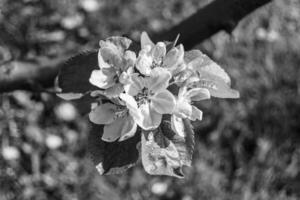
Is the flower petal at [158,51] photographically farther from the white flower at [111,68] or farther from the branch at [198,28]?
the branch at [198,28]

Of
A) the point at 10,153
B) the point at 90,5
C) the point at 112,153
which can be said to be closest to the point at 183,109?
the point at 112,153

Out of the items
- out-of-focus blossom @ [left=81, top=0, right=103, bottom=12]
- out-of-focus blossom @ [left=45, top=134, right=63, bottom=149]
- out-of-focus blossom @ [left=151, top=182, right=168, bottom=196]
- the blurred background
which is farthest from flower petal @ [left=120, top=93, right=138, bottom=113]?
out-of-focus blossom @ [left=81, top=0, right=103, bottom=12]

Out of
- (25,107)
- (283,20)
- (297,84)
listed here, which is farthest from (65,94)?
(283,20)

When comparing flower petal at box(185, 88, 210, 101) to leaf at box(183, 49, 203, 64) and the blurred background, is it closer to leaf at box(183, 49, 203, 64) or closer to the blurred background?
leaf at box(183, 49, 203, 64)

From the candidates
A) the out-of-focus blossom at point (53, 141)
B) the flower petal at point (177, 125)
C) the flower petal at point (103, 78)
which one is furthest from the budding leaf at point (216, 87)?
the out-of-focus blossom at point (53, 141)

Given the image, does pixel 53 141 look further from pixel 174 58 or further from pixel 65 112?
pixel 174 58

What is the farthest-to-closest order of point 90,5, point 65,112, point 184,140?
1. point 90,5
2. point 65,112
3. point 184,140

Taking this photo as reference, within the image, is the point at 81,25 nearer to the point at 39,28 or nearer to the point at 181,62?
the point at 39,28
